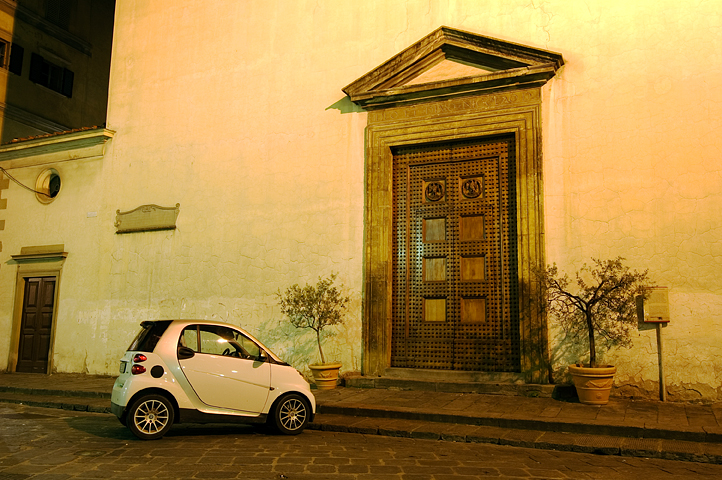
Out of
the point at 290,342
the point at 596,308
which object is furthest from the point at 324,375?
the point at 596,308

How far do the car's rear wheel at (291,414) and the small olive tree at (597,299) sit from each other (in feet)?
14.1

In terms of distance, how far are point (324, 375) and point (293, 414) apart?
3.40 m

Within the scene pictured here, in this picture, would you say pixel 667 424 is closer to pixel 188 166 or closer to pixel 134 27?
pixel 188 166

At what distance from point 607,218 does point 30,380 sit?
40.6 feet

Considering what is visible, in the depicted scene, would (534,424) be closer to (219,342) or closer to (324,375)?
(219,342)

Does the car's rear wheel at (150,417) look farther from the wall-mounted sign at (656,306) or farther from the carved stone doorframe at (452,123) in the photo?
the wall-mounted sign at (656,306)

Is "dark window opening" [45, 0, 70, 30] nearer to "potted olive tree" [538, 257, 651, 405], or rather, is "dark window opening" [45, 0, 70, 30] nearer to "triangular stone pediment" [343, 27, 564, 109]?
"triangular stone pediment" [343, 27, 564, 109]

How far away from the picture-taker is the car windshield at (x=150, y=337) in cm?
714

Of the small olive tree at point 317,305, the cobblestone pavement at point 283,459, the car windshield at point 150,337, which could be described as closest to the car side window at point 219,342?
the car windshield at point 150,337

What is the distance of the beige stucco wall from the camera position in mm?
9359

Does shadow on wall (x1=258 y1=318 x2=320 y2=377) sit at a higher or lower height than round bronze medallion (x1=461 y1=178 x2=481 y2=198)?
lower

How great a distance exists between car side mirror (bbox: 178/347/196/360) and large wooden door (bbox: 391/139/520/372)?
4.97m

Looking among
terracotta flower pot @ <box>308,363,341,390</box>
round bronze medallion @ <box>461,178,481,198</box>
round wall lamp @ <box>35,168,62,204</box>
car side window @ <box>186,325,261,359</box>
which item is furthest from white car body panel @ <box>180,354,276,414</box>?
round wall lamp @ <box>35,168,62,204</box>

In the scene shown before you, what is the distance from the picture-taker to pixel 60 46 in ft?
67.5
